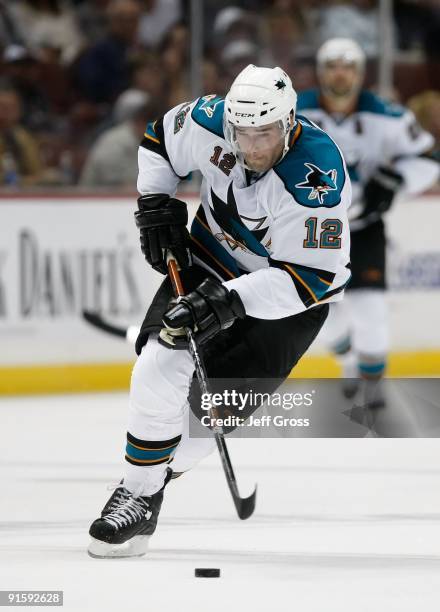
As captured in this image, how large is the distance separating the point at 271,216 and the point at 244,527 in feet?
2.91

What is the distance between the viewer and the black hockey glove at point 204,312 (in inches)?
115

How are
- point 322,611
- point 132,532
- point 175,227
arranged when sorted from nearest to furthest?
point 322,611
point 132,532
point 175,227

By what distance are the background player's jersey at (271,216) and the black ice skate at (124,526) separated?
0.54 metres

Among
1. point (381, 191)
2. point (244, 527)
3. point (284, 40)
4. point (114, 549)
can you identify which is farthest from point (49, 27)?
point (114, 549)

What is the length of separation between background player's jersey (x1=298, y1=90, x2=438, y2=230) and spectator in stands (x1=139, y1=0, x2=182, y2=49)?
94 cm

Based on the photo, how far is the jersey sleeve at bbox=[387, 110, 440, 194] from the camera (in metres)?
5.40

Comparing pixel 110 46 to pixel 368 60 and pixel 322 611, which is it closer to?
pixel 368 60

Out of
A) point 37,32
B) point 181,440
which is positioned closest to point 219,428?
point 181,440

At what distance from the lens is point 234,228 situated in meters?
3.18

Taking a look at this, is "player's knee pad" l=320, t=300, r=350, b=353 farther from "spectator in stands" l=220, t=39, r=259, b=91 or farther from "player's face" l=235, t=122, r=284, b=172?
"player's face" l=235, t=122, r=284, b=172

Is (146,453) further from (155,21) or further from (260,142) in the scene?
(155,21)

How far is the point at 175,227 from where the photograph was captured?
10.8 feet

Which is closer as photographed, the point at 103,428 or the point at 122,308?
the point at 103,428

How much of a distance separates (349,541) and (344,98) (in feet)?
8.06
